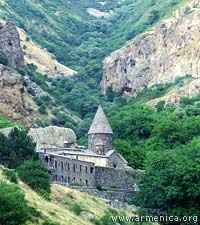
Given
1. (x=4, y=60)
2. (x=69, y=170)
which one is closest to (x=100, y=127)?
(x=69, y=170)

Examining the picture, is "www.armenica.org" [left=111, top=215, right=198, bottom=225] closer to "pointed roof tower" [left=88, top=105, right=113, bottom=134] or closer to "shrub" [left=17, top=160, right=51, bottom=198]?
"shrub" [left=17, top=160, right=51, bottom=198]

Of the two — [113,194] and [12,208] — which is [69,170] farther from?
[12,208]

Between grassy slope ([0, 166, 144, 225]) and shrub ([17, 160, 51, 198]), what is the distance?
751 mm

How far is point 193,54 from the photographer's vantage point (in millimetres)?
173500

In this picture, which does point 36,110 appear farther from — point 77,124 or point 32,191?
point 32,191

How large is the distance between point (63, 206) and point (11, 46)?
289 feet

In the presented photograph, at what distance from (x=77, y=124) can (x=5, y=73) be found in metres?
23.1

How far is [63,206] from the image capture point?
7881 cm

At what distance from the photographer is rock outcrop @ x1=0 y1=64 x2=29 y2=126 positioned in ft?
448

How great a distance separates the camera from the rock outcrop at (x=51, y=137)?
116 metres

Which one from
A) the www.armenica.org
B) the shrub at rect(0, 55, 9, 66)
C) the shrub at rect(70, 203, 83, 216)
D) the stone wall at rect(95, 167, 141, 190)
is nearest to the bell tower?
the stone wall at rect(95, 167, 141, 190)

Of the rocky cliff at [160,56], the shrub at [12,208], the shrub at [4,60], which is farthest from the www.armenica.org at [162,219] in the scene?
the rocky cliff at [160,56]

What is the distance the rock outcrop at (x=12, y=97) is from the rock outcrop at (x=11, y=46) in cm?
1424

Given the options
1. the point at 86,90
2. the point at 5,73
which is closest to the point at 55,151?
the point at 5,73
